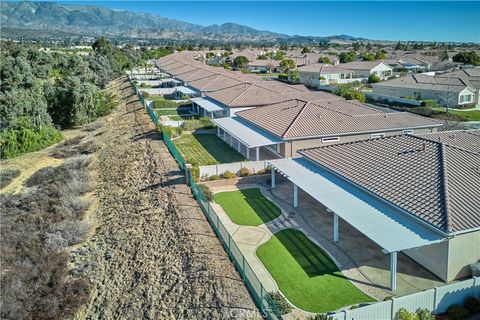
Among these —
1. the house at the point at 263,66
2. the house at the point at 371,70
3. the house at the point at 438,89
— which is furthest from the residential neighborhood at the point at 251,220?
the house at the point at 263,66

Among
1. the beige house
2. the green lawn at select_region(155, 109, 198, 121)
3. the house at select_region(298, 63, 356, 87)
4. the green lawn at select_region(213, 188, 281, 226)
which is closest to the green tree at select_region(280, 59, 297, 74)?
the house at select_region(298, 63, 356, 87)

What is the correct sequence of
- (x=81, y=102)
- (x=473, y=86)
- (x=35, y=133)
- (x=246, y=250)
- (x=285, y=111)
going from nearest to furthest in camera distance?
(x=246, y=250) < (x=285, y=111) < (x=35, y=133) < (x=81, y=102) < (x=473, y=86)

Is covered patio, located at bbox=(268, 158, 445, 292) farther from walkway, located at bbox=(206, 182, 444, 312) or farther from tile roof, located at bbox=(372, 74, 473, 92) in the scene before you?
tile roof, located at bbox=(372, 74, 473, 92)

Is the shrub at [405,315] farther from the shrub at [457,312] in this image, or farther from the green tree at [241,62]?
the green tree at [241,62]

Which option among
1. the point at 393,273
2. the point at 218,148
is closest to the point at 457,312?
the point at 393,273

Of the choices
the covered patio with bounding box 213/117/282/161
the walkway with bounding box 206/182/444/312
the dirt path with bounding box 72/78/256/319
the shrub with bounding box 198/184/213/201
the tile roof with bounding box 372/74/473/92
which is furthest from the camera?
the tile roof with bounding box 372/74/473/92

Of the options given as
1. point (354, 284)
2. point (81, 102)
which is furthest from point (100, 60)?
point (354, 284)

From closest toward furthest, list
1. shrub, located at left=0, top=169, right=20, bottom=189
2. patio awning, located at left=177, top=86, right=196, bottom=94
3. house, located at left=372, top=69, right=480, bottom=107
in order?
shrub, located at left=0, top=169, right=20, bottom=189 < patio awning, located at left=177, top=86, right=196, bottom=94 < house, located at left=372, top=69, right=480, bottom=107

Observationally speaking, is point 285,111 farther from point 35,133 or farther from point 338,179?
point 35,133
